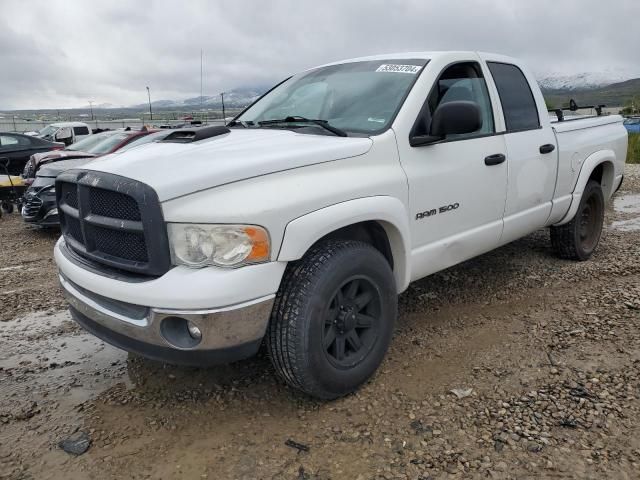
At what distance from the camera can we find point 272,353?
8.91 feet

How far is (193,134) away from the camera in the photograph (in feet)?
10.6

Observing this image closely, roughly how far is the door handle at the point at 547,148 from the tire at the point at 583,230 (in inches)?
35.5

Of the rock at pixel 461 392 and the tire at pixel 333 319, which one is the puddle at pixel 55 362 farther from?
the rock at pixel 461 392

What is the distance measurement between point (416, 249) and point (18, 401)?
2.54 meters

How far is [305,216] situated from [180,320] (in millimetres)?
766

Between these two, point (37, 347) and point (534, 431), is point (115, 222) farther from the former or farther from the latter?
point (534, 431)

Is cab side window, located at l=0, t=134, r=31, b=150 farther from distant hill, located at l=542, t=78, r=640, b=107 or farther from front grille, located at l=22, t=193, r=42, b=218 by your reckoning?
distant hill, located at l=542, t=78, r=640, b=107

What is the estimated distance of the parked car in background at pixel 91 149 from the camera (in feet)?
30.3

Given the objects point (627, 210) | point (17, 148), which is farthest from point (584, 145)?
point (17, 148)

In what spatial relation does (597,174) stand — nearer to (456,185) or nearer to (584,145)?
(584,145)

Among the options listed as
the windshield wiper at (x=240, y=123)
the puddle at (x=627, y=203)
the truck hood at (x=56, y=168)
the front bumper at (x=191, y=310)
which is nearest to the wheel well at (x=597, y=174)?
the puddle at (x=627, y=203)

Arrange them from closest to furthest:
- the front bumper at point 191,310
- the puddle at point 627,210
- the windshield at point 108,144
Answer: the front bumper at point 191,310 < the puddle at point 627,210 < the windshield at point 108,144

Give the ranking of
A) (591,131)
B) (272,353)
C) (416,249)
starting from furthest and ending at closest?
(591,131) < (416,249) < (272,353)

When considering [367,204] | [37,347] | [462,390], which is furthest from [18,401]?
[462,390]
